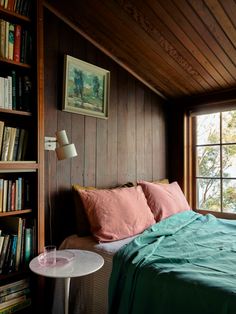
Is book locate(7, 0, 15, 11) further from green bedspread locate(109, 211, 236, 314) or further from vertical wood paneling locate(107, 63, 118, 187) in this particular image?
green bedspread locate(109, 211, 236, 314)

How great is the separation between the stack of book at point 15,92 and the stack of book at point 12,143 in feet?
0.44

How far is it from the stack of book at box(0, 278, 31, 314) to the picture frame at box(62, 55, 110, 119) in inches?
49.5

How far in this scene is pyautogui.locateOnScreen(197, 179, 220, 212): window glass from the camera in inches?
119

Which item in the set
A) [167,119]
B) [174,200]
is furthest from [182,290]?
[167,119]

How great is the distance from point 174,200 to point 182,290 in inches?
51.9

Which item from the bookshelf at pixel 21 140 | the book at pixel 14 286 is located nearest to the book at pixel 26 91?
the bookshelf at pixel 21 140

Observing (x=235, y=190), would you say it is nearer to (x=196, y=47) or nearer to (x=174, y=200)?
(x=174, y=200)

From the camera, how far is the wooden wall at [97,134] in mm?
2098

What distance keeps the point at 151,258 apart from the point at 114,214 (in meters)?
0.51

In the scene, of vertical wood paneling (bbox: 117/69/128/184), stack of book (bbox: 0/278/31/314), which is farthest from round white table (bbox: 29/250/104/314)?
vertical wood paneling (bbox: 117/69/128/184)

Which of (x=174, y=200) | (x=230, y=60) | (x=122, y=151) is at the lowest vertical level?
(x=174, y=200)

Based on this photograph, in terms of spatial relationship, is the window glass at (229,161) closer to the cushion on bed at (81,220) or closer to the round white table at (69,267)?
the cushion on bed at (81,220)

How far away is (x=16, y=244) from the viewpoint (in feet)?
5.32

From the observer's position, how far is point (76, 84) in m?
2.24
